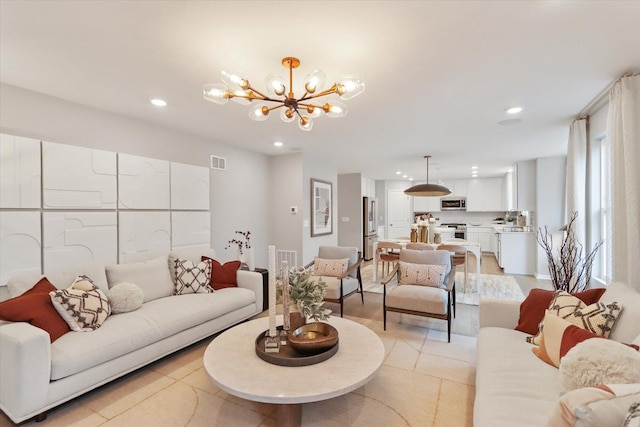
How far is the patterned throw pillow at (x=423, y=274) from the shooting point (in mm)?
3543

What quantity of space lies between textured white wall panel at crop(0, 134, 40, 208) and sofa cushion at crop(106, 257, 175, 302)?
0.91m

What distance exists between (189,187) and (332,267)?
7.42 ft

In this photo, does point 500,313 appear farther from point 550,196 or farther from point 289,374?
point 550,196

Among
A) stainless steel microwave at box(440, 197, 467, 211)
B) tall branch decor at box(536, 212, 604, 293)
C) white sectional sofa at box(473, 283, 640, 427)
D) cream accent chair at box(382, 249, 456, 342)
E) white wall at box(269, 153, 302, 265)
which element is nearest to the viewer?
white sectional sofa at box(473, 283, 640, 427)

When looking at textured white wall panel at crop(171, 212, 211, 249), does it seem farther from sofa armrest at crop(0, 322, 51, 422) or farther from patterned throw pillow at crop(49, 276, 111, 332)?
sofa armrest at crop(0, 322, 51, 422)

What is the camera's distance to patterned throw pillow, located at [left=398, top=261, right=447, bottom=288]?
3.54 meters

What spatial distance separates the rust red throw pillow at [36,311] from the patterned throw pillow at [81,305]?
4cm

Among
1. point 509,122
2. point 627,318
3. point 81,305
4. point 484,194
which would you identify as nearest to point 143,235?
point 81,305

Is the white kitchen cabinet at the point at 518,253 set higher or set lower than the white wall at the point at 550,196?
lower

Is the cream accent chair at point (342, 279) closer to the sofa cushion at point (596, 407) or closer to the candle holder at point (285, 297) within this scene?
the candle holder at point (285, 297)

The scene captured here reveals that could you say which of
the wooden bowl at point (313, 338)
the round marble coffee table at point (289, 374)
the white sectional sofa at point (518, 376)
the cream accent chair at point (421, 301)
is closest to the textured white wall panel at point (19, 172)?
the round marble coffee table at point (289, 374)

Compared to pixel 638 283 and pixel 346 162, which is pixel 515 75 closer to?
pixel 638 283

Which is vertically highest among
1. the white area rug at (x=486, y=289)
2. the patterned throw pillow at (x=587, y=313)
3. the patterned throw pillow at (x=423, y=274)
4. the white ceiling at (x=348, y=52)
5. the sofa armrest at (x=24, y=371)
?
Result: the white ceiling at (x=348, y=52)

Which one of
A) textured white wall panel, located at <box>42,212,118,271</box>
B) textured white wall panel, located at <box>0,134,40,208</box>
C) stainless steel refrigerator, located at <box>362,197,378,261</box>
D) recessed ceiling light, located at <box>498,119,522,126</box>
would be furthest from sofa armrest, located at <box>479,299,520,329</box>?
stainless steel refrigerator, located at <box>362,197,378,261</box>
